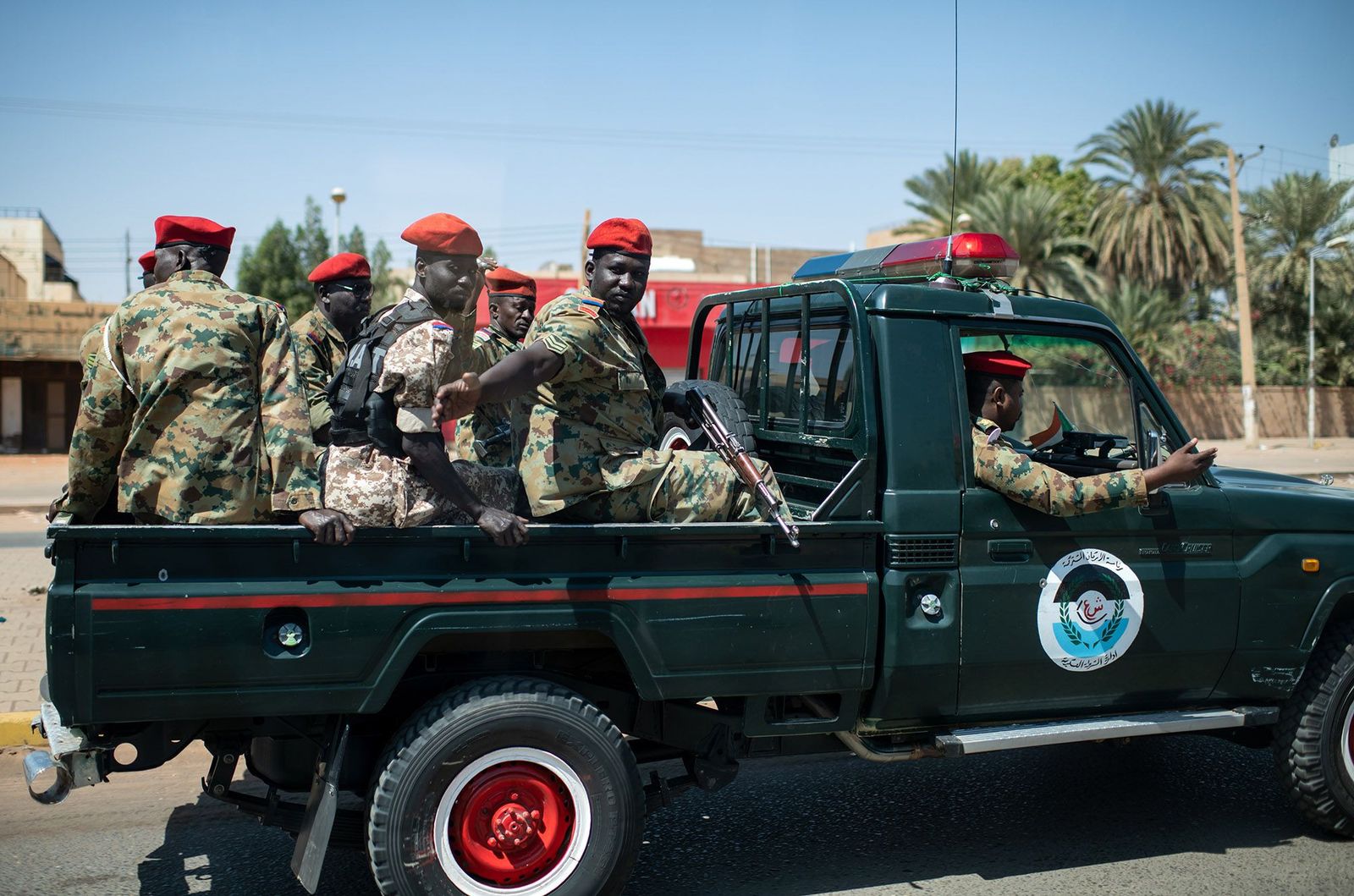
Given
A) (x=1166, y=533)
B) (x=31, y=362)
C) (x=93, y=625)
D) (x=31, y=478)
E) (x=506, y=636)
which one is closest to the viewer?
(x=93, y=625)

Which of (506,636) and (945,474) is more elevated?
(945,474)

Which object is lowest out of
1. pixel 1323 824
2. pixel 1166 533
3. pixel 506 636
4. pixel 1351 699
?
pixel 1323 824

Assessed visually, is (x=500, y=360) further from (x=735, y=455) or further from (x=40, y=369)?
(x=40, y=369)

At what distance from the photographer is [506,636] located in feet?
11.2

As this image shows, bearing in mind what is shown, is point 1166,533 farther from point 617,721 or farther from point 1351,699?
point 617,721

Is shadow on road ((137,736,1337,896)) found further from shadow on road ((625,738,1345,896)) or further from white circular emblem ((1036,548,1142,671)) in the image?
white circular emblem ((1036,548,1142,671))

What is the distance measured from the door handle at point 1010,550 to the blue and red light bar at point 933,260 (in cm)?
103

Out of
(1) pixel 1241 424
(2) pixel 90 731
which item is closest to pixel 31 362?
(2) pixel 90 731

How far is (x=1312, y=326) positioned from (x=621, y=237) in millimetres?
36307

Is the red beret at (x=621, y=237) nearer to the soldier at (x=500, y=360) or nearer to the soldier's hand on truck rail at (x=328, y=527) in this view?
the soldier at (x=500, y=360)

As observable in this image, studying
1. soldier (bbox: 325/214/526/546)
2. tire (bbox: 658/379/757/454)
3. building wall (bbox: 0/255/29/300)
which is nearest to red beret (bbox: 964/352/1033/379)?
tire (bbox: 658/379/757/454)

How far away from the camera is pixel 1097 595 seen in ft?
13.0

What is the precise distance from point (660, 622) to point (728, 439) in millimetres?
686

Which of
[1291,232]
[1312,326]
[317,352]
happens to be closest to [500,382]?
[317,352]
